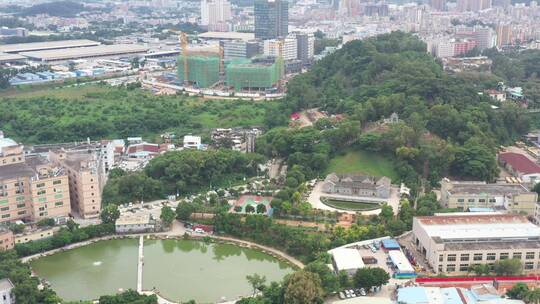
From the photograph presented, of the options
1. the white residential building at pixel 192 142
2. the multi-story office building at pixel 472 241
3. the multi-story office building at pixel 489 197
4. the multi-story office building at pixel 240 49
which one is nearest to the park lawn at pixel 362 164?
the multi-story office building at pixel 489 197

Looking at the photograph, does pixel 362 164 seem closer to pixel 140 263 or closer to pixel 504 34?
pixel 140 263

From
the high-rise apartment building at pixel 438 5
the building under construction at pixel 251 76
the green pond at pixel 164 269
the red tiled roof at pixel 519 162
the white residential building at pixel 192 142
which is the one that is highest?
the high-rise apartment building at pixel 438 5

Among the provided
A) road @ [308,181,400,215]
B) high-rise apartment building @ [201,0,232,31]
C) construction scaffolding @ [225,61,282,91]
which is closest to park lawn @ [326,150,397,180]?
road @ [308,181,400,215]

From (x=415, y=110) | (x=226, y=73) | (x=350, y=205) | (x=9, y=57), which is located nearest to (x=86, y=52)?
(x=9, y=57)

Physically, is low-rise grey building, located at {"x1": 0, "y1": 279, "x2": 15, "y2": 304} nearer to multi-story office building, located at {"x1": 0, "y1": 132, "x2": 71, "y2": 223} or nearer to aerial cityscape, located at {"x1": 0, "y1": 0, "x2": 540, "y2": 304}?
aerial cityscape, located at {"x1": 0, "y1": 0, "x2": 540, "y2": 304}

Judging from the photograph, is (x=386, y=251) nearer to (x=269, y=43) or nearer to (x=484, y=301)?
(x=484, y=301)

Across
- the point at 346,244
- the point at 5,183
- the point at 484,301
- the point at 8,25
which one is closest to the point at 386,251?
the point at 346,244

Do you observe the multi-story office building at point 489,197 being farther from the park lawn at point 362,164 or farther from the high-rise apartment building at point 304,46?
the high-rise apartment building at point 304,46
